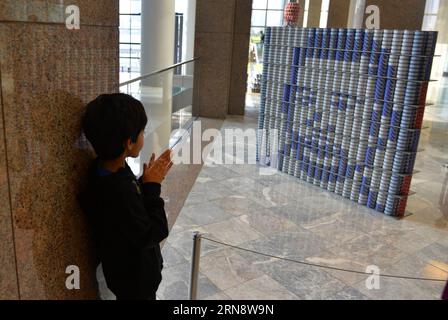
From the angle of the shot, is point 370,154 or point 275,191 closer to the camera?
point 370,154

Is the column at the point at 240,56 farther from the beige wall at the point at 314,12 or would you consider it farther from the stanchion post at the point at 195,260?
the stanchion post at the point at 195,260

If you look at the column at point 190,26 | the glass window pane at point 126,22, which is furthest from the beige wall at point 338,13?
the glass window pane at point 126,22

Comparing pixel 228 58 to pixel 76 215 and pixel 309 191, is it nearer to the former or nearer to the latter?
pixel 309 191

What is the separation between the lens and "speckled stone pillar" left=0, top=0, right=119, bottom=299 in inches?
48.1

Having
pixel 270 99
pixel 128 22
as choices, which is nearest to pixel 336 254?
pixel 270 99

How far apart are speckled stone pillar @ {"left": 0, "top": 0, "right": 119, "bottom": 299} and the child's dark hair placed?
0.07 m

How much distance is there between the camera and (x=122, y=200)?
156 centimetres

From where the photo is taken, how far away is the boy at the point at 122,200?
155 centimetres

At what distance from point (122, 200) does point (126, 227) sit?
0.11 meters

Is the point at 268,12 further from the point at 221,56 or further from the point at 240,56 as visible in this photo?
the point at 221,56

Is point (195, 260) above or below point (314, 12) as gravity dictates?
below

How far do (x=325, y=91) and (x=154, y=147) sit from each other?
8.62 feet

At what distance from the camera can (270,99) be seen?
6664mm

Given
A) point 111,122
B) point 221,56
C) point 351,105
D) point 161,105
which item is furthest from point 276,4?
point 111,122
